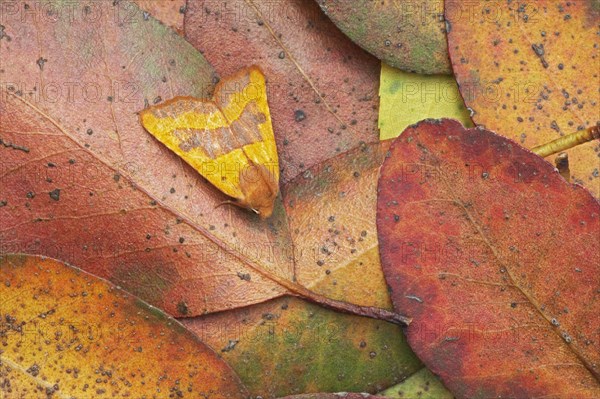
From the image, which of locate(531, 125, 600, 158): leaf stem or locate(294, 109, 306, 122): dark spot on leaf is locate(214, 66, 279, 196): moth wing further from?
locate(531, 125, 600, 158): leaf stem

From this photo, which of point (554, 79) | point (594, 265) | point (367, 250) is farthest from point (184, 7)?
point (594, 265)

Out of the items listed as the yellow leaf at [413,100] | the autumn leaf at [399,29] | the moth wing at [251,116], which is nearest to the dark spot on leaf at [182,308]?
the moth wing at [251,116]

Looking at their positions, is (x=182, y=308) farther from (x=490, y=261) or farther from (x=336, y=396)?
(x=490, y=261)

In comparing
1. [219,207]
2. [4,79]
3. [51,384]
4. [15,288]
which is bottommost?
[51,384]

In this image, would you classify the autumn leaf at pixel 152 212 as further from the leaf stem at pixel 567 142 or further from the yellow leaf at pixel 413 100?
the leaf stem at pixel 567 142

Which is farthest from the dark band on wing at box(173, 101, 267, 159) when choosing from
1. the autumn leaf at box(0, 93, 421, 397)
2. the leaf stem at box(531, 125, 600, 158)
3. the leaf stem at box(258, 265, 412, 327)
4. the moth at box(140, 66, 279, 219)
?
the leaf stem at box(531, 125, 600, 158)

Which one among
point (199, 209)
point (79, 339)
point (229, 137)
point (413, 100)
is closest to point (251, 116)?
point (229, 137)

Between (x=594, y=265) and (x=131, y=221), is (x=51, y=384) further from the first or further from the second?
(x=594, y=265)
